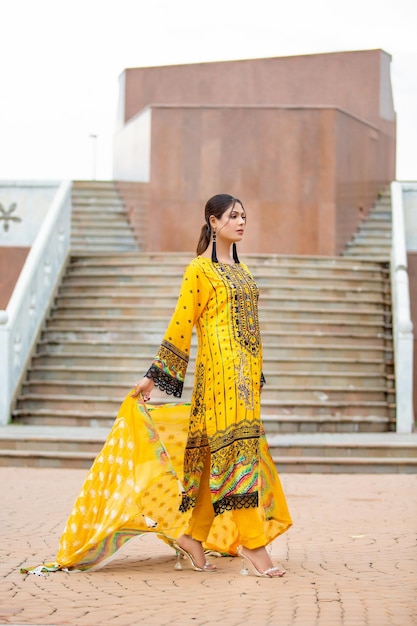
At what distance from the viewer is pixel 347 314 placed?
48.0 feet

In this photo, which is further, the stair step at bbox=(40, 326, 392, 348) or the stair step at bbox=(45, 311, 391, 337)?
the stair step at bbox=(45, 311, 391, 337)

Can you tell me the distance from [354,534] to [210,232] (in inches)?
85.9

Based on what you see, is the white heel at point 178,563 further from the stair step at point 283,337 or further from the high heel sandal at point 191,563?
the stair step at point 283,337

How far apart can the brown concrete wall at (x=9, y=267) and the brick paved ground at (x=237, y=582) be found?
843 centimetres

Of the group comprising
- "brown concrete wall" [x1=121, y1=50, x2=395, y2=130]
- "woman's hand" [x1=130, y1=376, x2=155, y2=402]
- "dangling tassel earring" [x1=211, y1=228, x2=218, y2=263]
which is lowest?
"woman's hand" [x1=130, y1=376, x2=155, y2=402]

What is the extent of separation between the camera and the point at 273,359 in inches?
540

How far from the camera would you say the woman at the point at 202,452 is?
5.54 m

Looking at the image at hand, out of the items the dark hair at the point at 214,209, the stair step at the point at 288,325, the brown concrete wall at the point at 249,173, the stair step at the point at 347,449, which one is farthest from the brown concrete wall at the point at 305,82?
the dark hair at the point at 214,209

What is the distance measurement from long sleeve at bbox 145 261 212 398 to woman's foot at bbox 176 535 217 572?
70 cm

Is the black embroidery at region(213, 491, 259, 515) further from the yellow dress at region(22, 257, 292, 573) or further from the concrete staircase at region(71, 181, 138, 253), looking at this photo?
the concrete staircase at region(71, 181, 138, 253)

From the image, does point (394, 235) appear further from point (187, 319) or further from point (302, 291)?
point (187, 319)

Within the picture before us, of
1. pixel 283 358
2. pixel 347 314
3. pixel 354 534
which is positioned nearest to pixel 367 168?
pixel 347 314

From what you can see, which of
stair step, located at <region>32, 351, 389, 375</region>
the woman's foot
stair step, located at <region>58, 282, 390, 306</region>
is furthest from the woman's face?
stair step, located at <region>58, 282, 390, 306</region>

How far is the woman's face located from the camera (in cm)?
586
